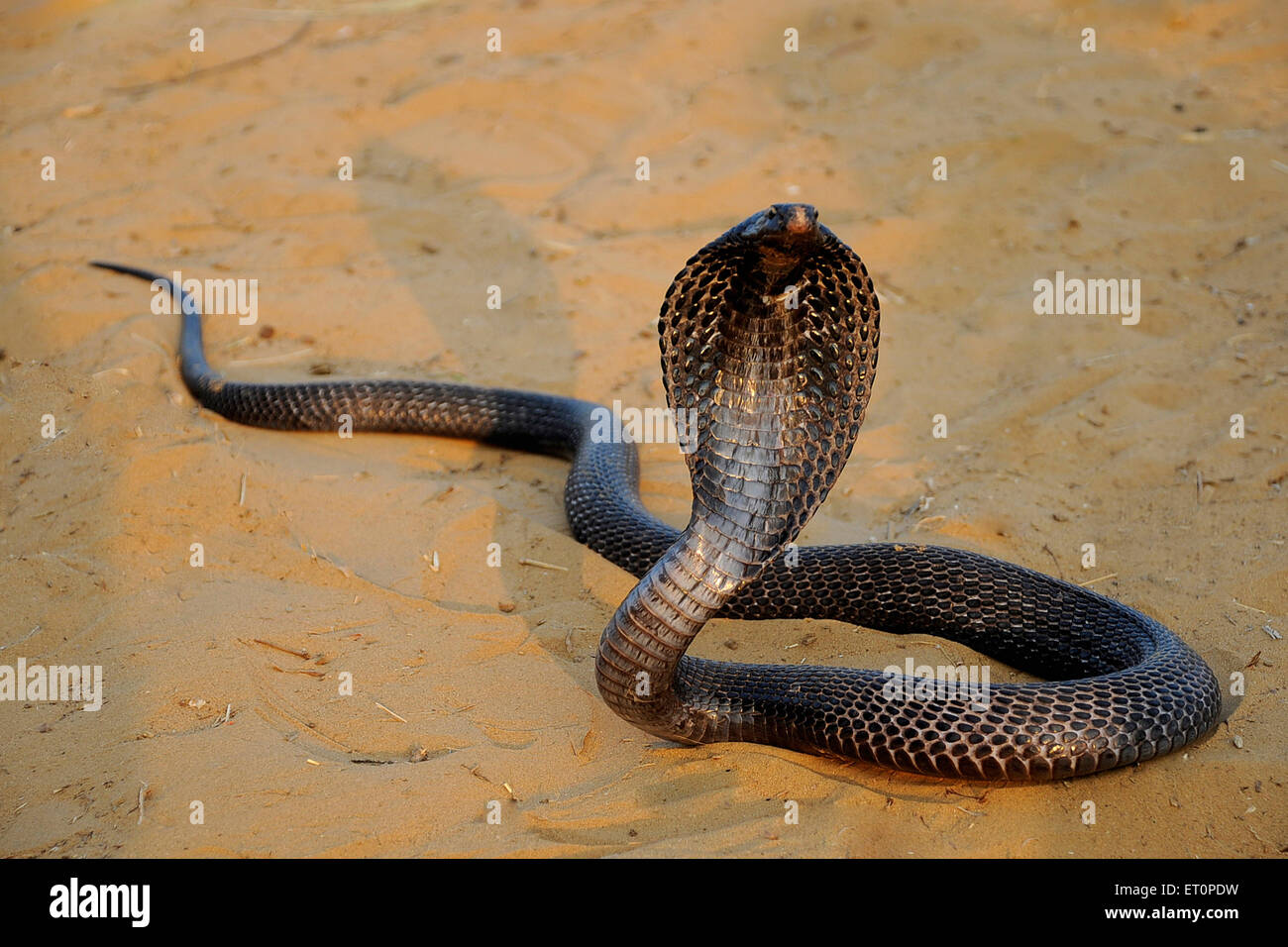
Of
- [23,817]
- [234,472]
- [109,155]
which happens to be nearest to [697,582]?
[23,817]

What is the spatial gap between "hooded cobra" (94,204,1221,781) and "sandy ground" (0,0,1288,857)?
0.50 ft

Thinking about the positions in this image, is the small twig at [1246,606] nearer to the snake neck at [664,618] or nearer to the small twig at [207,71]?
the snake neck at [664,618]

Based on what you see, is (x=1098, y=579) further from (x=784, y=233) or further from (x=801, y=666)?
(x=784, y=233)

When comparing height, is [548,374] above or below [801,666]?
above

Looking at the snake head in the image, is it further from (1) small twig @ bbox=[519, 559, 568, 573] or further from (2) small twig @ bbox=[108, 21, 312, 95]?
(2) small twig @ bbox=[108, 21, 312, 95]

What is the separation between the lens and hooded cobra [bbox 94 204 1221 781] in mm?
3051

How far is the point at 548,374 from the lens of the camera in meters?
6.75

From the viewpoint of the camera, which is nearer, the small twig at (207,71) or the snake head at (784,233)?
the snake head at (784,233)

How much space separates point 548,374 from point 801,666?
333 cm

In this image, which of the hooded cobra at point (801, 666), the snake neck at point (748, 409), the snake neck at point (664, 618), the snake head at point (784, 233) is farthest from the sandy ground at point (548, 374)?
the snake head at point (784, 233)

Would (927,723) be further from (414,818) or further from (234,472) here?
(234,472)

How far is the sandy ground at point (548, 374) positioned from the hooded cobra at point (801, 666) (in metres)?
0.15

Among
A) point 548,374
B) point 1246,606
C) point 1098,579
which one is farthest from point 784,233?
point 548,374

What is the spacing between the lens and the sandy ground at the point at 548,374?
3428 mm
